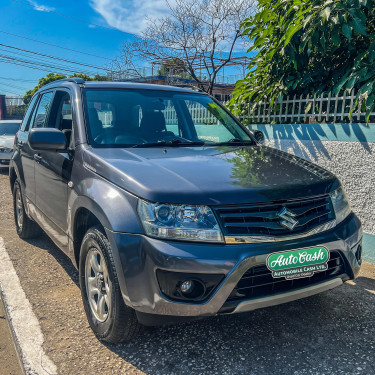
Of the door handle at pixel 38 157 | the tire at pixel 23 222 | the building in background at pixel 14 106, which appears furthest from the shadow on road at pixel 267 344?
the building in background at pixel 14 106

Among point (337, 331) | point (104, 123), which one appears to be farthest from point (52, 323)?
point (337, 331)

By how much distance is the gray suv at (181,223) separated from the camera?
217cm

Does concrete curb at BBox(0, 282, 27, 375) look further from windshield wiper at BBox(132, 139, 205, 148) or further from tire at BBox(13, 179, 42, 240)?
windshield wiper at BBox(132, 139, 205, 148)

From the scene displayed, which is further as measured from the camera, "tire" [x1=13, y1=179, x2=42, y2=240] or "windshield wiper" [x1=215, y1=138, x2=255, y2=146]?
"tire" [x1=13, y1=179, x2=42, y2=240]

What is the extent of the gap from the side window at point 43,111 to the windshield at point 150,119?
844 millimetres

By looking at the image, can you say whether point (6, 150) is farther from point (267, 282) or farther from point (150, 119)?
point (267, 282)

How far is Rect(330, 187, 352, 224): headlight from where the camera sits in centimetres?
265

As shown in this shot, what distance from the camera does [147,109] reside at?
3539 millimetres

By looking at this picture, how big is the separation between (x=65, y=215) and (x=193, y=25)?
11.2 m

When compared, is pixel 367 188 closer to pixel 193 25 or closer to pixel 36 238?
pixel 36 238

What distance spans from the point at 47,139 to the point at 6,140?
9197 mm

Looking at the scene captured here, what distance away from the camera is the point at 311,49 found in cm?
501

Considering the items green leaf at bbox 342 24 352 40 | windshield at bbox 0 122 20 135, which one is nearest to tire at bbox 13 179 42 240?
green leaf at bbox 342 24 352 40

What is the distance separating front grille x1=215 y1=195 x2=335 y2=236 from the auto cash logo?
0.41 ft
